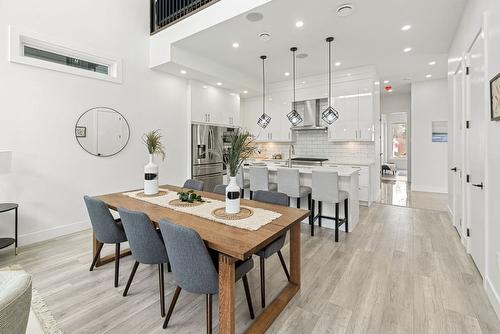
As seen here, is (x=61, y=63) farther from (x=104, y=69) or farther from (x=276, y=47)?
(x=276, y=47)

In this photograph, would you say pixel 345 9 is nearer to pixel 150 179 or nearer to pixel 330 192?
pixel 330 192

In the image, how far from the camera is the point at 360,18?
132 inches

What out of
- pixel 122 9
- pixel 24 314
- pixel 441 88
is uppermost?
pixel 122 9

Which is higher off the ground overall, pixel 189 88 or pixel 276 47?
pixel 276 47

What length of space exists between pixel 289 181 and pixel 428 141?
5194mm

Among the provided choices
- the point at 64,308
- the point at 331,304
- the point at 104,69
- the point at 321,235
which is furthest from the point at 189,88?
the point at 331,304

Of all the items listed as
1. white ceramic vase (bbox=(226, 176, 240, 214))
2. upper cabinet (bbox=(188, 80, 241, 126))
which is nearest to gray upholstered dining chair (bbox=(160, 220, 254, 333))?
white ceramic vase (bbox=(226, 176, 240, 214))

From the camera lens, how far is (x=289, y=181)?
3.87 m

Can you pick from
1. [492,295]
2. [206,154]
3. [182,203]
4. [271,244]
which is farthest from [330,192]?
[206,154]

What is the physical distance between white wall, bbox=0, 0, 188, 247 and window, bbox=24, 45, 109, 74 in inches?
8.0

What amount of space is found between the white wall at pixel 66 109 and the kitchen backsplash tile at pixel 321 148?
148 inches

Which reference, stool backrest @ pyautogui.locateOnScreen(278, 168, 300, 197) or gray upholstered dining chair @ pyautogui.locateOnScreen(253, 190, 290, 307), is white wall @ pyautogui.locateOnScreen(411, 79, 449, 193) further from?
gray upholstered dining chair @ pyautogui.locateOnScreen(253, 190, 290, 307)

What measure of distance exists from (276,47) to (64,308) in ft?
14.9

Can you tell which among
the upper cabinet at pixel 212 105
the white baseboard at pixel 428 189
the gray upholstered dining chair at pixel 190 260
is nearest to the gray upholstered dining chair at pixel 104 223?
the gray upholstered dining chair at pixel 190 260
